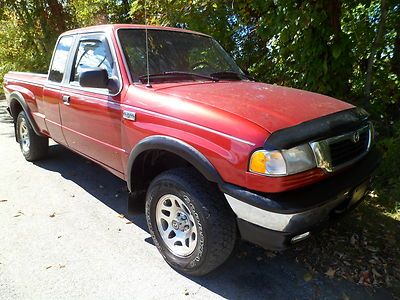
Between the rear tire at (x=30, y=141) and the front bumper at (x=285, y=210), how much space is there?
4021 mm

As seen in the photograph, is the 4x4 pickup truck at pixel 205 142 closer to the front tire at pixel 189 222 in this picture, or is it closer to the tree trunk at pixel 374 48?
the front tire at pixel 189 222

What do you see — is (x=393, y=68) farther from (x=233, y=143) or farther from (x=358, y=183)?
(x=233, y=143)

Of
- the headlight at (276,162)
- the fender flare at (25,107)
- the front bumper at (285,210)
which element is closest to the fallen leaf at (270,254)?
the front bumper at (285,210)

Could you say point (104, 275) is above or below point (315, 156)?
below

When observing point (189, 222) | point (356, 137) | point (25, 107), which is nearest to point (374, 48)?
point (356, 137)

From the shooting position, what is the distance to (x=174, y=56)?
12.1ft

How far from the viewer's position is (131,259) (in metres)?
3.24

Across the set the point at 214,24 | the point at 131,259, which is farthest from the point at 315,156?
the point at 214,24

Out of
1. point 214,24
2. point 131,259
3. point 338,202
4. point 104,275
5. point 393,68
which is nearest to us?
point 338,202

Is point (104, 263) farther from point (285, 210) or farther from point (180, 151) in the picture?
point (285, 210)

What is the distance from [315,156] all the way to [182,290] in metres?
1.42

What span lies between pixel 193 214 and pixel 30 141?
3809mm

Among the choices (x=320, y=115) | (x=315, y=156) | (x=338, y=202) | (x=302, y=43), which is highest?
(x=302, y=43)

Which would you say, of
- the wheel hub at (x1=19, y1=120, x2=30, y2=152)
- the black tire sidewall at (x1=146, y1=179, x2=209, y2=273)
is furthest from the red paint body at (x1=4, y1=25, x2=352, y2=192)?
the wheel hub at (x1=19, y1=120, x2=30, y2=152)
